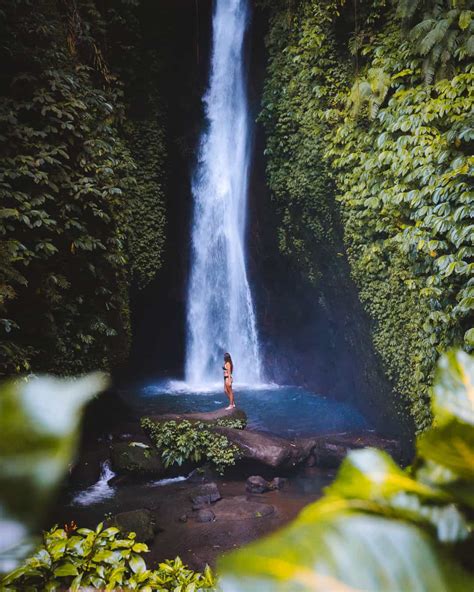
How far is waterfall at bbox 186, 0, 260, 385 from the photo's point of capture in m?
13.5

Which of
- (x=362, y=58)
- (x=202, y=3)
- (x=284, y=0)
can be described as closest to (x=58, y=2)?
(x=362, y=58)

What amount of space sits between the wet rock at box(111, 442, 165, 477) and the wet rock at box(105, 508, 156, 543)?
1.50m

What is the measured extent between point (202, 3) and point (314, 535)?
16370mm

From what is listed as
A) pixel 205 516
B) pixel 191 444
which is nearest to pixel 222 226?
pixel 191 444

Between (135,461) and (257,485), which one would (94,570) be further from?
(135,461)

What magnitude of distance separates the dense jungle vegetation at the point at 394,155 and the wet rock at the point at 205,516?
303cm

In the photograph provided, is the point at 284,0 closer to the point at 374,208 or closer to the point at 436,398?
the point at 374,208

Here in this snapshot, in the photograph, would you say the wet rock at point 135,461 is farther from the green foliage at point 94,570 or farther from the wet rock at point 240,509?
the green foliage at point 94,570

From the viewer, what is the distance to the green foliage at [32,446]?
31 cm

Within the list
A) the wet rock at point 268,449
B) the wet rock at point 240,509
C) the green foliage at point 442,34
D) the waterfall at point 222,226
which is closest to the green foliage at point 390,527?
the green foliage at point 442,34

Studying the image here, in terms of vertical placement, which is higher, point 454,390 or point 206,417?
point 454,390

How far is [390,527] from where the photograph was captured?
31cm

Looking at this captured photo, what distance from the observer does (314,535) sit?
30 centimetres

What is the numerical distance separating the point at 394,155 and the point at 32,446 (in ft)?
18.0
